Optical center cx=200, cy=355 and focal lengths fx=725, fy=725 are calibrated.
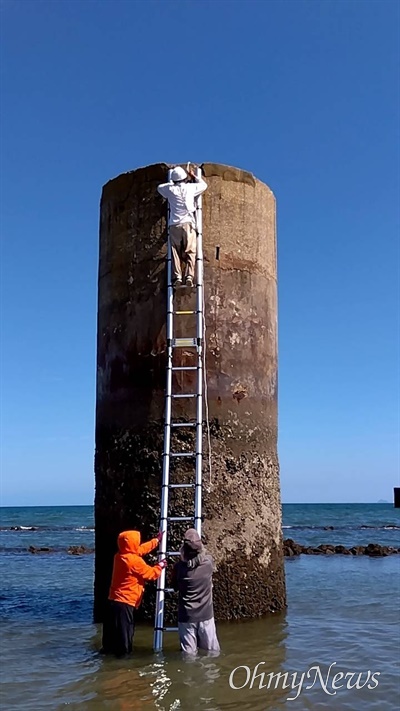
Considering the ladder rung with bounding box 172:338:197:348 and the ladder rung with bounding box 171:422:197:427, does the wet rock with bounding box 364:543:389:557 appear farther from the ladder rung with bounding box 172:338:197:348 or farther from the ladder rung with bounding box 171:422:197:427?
the ladder rung with bounding box 172:338:197:348

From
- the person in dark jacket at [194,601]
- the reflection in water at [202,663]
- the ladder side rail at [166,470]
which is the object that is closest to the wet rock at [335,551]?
the reflection in water at [202,663]

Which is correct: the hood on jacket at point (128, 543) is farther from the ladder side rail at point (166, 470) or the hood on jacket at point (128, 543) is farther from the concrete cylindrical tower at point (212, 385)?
the concrete cylindrical tower at point (212, 385)

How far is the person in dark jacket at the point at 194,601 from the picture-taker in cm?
710

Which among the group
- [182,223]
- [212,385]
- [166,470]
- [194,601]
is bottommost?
[194,601]

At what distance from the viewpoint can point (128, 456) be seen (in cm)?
856

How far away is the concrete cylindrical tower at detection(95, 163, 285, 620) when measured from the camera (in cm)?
834

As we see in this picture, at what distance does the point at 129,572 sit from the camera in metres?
7.25

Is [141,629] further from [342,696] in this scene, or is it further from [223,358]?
[223,358]

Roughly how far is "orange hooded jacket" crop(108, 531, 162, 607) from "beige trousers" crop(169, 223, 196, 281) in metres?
3.08

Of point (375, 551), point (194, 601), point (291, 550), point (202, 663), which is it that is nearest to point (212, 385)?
point (194, 601)

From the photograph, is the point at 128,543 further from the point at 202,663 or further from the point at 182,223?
the point at 182,223

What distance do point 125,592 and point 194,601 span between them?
0.70 m

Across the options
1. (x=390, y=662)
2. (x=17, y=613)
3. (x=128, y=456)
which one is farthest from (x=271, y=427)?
(x=17, y=613)

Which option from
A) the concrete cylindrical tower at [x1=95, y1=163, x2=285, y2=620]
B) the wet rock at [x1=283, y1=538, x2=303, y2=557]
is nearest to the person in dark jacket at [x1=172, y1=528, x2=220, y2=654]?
the concrete cylindrical tower at [x1=95, y1=163, x2=285, y2=620]
